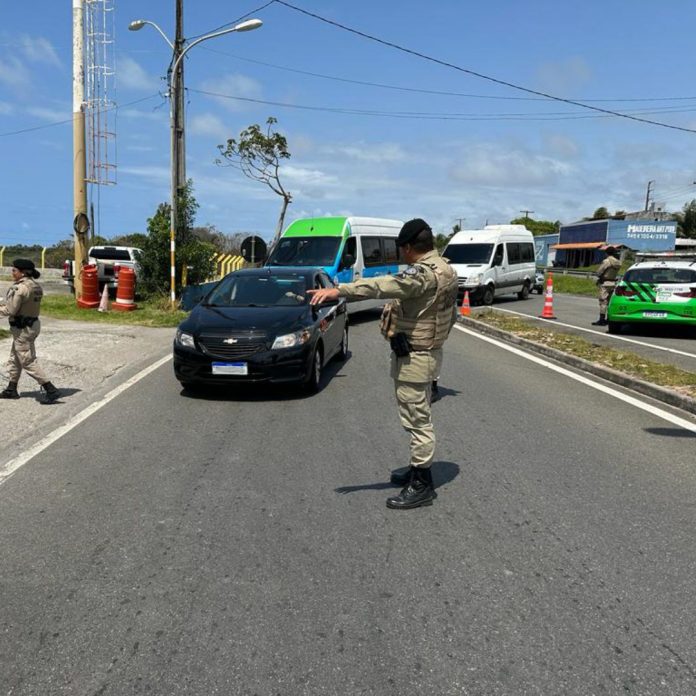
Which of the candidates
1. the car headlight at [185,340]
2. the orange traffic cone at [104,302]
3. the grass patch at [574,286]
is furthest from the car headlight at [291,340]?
the grass patch at [574,286]

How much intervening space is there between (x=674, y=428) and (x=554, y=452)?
167 cm

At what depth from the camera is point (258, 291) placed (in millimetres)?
8953

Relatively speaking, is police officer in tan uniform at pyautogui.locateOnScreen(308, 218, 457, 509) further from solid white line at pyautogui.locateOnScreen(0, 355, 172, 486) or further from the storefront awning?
the storefront awning

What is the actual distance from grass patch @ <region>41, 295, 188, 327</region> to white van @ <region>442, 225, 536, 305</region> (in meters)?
9.35

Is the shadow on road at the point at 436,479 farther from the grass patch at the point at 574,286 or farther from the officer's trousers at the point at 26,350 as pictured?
the grass patch at the point at 574,286

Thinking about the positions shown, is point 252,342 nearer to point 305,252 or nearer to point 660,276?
point 305,252

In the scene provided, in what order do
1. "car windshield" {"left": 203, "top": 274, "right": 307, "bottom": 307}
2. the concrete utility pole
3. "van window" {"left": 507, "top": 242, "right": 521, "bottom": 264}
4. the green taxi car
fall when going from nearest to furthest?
1. "car windshield" {"left": 203, "top": 274, "right": 307, "bottom": 307}
2. the green taxi car
3. the concrete utility pole
4. "van window" {"left": 507, "top": 242, "right": 521, "bottom": 264}

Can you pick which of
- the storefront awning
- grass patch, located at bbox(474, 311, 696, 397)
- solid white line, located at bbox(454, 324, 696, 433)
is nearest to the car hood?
solid white line, located at bbox(454, 324, 696, 433)

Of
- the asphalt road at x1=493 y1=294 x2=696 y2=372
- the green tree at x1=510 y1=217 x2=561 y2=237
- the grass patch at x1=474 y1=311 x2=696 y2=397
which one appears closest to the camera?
the grass patch at x1=474 y1=311 x2=696 y2=397

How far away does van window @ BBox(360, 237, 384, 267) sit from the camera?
16984 mm

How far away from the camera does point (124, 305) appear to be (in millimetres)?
17500

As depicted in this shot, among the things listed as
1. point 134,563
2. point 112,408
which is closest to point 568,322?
point 112,408

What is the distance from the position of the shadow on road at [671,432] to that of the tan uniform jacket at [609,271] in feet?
33.6

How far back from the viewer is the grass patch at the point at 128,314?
15594 mm
